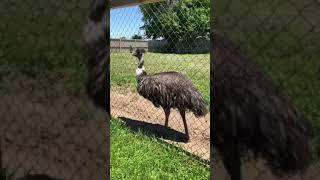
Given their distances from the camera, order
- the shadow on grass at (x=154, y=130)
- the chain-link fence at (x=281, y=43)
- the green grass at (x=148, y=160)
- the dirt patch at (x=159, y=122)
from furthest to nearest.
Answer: the shadow on grass at (x=154, y=130)
the dirt patch at (x=159, y=122)
the green grass at (x=148, y=160)
the chain-link fence at (x=281, y=43)

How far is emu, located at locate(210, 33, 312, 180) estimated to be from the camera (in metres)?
2.11

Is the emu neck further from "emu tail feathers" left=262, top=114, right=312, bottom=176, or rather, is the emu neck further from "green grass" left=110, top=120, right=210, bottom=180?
"emu tail feathers" left=262, top=114, right=312, bottom=176

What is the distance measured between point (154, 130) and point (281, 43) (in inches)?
220

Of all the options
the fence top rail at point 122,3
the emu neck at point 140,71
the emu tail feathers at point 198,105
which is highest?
the fence top rail at point 122,3

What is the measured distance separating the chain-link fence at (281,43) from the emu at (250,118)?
1.0 inches

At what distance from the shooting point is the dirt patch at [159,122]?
6.98 metres

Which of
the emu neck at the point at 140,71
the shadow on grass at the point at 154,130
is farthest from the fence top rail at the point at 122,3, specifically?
the emu neck at the point at 140,71

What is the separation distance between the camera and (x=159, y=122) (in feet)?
27.3

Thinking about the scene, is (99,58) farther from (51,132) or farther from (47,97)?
(51,132)

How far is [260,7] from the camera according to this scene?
219 cm

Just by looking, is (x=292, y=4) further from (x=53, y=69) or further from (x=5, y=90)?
(x=5, y=90)

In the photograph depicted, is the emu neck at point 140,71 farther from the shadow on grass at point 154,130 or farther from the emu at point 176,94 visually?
the shadow on grass at point 154,130

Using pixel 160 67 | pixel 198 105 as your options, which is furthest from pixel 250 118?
pixel 160 67

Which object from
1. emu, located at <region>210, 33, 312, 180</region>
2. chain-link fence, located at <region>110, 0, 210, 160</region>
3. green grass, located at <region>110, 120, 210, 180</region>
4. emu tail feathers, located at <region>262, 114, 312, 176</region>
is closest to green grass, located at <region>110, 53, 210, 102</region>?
chain-link fence, located at <region>110, 0, 210, 160</region>
